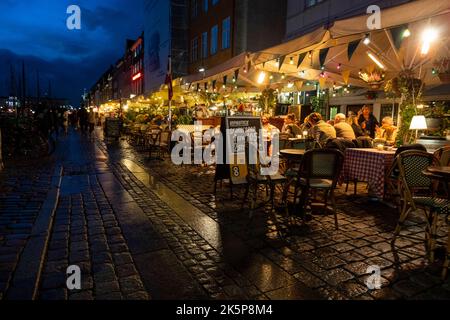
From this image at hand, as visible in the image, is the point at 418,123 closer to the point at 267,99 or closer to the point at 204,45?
the point at 267,99

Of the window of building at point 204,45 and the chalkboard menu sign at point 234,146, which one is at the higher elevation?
the window of building at point 204,45

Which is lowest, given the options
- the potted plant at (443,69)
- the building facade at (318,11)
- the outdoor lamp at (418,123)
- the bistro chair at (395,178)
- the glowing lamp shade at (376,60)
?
the bistro chair at (395,178)

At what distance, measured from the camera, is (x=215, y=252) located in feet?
14.0

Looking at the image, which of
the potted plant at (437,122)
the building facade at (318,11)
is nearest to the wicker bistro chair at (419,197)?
the potted plant at (437,122)

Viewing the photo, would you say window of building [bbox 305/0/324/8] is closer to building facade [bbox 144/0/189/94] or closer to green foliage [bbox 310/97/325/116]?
green foliage [bbox 310/97/325/116]

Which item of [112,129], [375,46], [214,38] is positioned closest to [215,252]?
[375,46]

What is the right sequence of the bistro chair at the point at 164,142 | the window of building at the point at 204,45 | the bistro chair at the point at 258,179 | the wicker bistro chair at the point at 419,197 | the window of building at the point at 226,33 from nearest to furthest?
the wicker bistro chair at the point at 419,197 < the bistro chair at the point at 258,179 < the bistro chair at the point at 164,142 < the window of building at the point at 226,33 < the window of building at the point at 204,45

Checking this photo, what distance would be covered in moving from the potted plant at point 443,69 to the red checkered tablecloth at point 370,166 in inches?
115

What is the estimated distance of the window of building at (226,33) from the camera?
23188mm

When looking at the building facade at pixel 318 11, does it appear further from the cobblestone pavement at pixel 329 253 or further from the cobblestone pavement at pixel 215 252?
the cobblestone pavement at pixel 329 253

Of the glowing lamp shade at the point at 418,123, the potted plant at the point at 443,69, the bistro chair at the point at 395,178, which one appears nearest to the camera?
the bistro chair at the point at 395,178

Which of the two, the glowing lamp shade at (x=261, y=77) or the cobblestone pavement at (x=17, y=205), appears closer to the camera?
the cobblestone pavement at (x=17, y=205)

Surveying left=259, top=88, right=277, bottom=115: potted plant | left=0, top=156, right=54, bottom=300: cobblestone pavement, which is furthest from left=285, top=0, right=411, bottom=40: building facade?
left=0, top=156, right=54, bottom=300: cobblestone pavement

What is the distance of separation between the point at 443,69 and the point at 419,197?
516 centimetres
